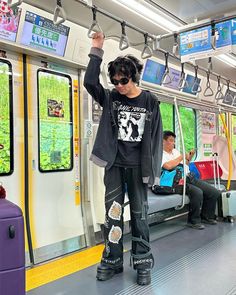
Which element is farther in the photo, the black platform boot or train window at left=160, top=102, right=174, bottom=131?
train window at left=160, top=102, right=174, bottom=131

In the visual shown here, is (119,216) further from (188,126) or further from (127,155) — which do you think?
(188,126)

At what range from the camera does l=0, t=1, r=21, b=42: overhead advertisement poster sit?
2898 millimetres

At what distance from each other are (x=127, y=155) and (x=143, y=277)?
0.99 m

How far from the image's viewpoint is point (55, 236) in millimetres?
3504

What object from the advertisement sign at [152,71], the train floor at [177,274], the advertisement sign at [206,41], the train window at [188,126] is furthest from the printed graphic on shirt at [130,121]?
the train window at [188,126]

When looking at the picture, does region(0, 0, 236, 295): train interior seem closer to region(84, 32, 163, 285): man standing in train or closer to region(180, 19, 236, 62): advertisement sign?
region(180, 19, 236, 62): advertisement sign

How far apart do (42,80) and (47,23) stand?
577mm

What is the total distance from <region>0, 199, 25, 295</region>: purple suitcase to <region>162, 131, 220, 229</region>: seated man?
2.70 metres

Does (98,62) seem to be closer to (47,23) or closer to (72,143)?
(47,23)

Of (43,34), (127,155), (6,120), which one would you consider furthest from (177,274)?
(43,34)

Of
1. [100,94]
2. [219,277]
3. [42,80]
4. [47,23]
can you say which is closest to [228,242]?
[219,277]

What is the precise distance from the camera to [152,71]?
Answer: 5.22 m

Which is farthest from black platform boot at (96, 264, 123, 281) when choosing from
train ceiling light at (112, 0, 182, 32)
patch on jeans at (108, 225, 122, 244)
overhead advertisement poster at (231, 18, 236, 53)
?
train ceiling light at (112, 0, 182, 32)

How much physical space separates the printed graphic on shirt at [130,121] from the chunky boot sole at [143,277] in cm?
108
